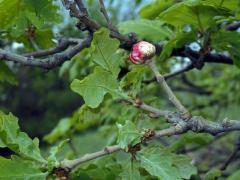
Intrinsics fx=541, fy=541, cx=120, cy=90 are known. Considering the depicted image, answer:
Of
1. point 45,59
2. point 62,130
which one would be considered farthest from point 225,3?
point 62,130

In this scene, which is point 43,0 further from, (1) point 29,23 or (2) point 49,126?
(2) point 49,126

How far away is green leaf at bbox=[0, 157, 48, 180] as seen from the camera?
1156 mm

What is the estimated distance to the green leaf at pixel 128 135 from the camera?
1184 millimetres

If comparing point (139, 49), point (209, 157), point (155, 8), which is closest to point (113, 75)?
point (139, 49)

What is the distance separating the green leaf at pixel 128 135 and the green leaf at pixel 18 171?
188 mm

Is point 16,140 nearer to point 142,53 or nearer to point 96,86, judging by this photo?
point 96,86

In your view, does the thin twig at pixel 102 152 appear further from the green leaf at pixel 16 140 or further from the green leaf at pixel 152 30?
the green leaf at pixel 152 30

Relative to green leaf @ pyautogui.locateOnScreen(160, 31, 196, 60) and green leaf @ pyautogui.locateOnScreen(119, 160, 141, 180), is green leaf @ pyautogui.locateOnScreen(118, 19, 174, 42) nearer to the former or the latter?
green leaf @ pyautogui.locateOnScreen(160, 31, 196, 60)

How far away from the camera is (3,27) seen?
1.56 meters

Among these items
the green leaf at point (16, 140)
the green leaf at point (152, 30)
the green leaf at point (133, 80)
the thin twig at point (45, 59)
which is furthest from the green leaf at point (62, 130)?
the green leaf at point (16, 140)

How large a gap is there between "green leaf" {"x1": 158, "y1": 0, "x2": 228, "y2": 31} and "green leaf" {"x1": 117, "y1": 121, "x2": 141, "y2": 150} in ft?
1.21

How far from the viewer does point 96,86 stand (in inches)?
50.3

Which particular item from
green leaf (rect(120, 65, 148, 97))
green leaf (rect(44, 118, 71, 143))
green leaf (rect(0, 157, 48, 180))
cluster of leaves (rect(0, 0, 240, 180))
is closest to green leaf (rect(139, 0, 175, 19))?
cluster of leaves (rect(0, 0, 240, 180))

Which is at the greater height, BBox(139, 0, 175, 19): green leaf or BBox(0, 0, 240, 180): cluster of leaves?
BBox(0, 0, 240, 180): cluster of leaves
